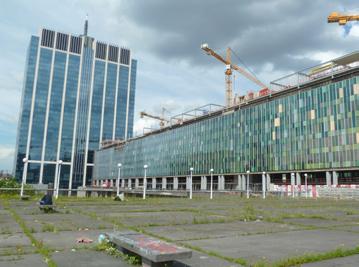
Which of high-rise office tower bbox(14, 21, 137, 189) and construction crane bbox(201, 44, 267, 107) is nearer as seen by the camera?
construction crane bbox(201, 44, 267, 107)

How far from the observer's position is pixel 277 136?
261 ft

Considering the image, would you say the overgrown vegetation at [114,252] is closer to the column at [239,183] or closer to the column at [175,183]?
the column at [239,183]

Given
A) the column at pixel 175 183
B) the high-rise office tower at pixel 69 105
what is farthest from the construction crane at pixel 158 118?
the column at pixel 175 183

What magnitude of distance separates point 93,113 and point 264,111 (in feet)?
395

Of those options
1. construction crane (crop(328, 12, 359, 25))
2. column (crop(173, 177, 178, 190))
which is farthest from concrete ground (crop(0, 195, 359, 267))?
column (crop(173, 177, 178, 190))

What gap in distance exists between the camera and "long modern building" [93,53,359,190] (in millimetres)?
65562

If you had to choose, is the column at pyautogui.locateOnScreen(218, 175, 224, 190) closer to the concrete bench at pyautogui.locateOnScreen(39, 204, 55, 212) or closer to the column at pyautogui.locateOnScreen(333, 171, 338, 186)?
the column at pyautogui.locateOnScreen(333, 171, 338, 186)

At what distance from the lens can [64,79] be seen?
17750 centimetres

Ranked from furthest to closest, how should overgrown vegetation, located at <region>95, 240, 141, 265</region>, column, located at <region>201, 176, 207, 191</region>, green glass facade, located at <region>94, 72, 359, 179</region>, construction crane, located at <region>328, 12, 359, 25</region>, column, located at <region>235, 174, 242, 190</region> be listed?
column, located at <region>201, 176, 207, 191</region> < column, located at <region>235, 174, 242, 190</region> < construction crane, located at <region>328, 12, 359, 25</region> < green glass facade, located at <region>94, 72, 359, 179</region> < overgrown vegetation, located at <region>95, 240, 141, 265</region>

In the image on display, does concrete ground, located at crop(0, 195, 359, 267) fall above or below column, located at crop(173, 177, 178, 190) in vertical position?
below

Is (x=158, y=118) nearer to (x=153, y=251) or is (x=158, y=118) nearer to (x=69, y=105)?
(x=69, y=105)

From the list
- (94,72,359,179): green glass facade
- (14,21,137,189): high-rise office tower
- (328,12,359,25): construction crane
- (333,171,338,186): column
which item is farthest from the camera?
(14,21,137,189): high-rise office tower

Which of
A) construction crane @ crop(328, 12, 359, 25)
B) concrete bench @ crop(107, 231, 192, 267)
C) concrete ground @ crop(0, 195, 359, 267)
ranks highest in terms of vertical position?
construction crane @ crop(328, 12, 359, 25)

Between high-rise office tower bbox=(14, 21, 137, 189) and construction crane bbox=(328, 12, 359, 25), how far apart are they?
127 m
